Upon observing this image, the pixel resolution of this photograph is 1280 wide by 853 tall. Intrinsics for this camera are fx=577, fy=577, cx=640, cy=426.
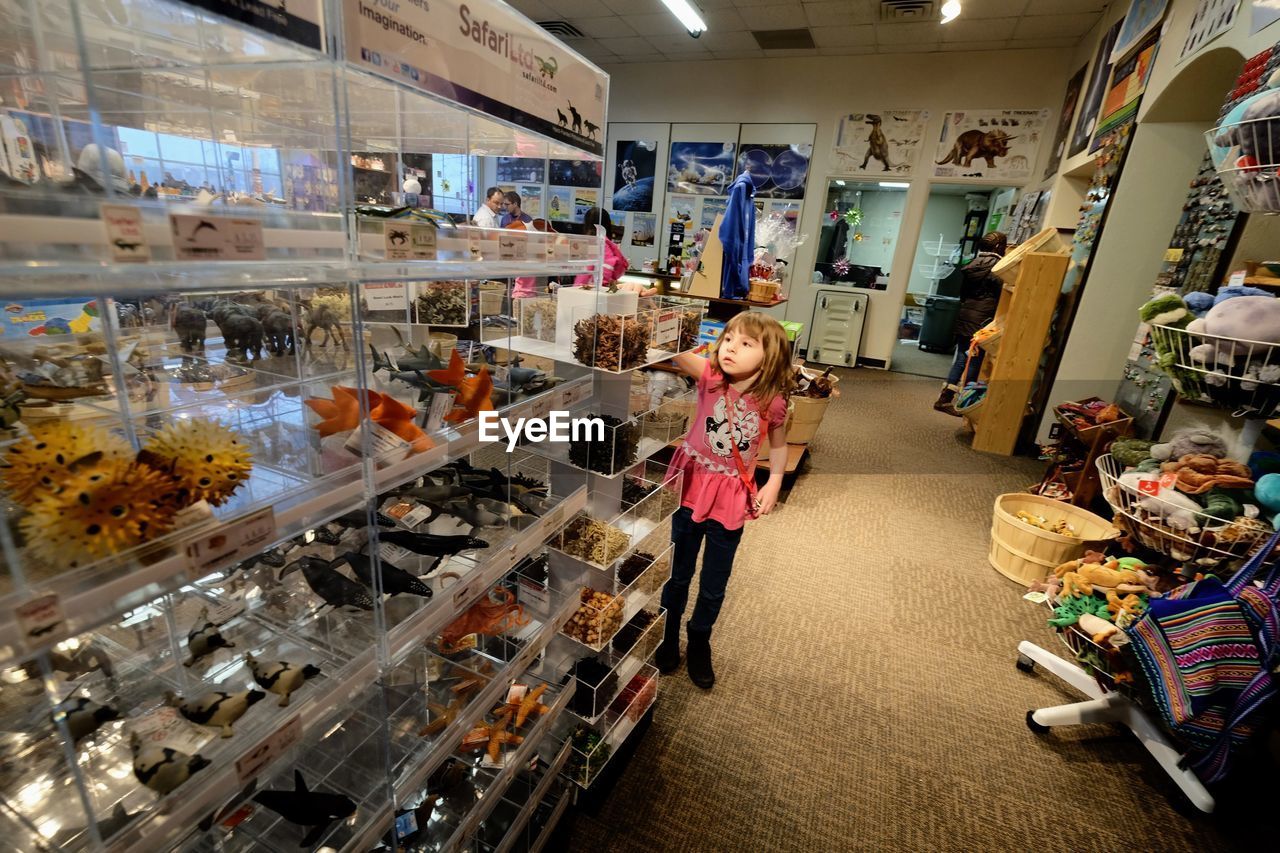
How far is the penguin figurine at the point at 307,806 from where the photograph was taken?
83cm

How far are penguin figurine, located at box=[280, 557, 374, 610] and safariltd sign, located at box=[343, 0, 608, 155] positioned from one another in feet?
2.37

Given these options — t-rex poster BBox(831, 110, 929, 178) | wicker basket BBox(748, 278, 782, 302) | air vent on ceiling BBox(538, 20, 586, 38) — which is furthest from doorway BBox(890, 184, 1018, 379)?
air vent on ceiling BBox(538, 20, 586, 38)

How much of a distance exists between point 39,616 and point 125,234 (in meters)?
0.32

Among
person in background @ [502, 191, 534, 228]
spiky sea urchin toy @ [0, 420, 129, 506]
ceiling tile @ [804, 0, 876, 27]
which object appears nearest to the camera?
spiky sea urchin toy @ [0, 420, 129, 506]

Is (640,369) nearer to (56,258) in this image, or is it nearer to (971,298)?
(56,258)

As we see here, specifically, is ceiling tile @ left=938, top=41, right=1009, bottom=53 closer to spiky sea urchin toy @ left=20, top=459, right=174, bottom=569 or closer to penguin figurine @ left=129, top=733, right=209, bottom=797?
spiky sea urchin toy @ left=20, top=459, right=174, bottom=569

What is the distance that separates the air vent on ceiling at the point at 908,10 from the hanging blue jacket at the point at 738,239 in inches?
118

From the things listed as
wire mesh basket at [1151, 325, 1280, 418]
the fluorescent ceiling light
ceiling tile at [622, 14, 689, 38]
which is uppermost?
ceiling tile at [622, 14, 689, 38]

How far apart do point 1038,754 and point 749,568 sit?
127 cm

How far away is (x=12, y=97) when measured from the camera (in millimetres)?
933

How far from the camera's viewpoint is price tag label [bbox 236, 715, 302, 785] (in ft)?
2.13

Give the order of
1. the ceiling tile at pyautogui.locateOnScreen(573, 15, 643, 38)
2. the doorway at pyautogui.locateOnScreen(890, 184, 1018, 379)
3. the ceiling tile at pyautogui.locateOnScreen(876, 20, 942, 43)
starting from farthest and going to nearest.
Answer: the doorway at pyautogui.locateOnScreen(890, 184, 1018, 379), the ceiling tile at pyautogui.locateOnScreen(573, 15, 643, 38), the ceiling tile at pyautogui.locateOnScreen(876, 20, 942, 43)

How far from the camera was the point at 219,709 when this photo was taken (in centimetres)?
69

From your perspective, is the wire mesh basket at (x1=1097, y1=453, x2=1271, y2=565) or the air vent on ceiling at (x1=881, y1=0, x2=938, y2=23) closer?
the wire mesh basket at (x1=1097, y1=453, x2=1271, y2=565)
